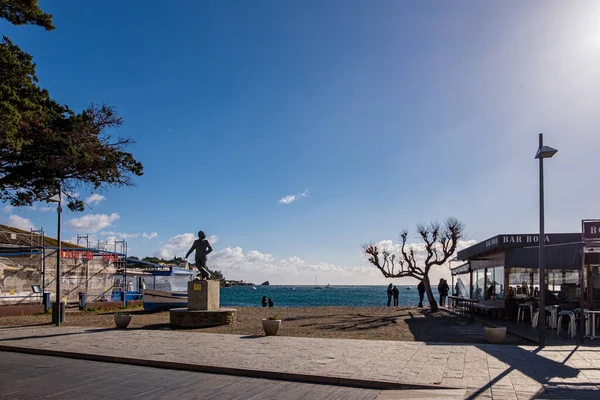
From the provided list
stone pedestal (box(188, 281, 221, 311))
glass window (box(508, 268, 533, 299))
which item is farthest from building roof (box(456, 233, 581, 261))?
stone pedestal (box(188, 281, 221, 311))

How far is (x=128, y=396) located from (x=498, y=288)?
2020 cm

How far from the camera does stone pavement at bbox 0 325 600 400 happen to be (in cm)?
866

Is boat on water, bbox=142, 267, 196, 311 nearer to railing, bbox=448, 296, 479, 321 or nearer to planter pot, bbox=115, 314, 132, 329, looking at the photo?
planter pot, bbox=115, 314, 132, 329

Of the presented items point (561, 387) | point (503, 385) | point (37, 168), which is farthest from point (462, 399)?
point (37, 168)

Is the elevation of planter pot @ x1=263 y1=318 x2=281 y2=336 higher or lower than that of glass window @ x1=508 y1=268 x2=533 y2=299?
lower

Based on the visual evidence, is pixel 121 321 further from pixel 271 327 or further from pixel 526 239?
pixel 526 239

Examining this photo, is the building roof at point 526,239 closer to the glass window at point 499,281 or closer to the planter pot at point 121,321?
the glass window at point 499,281

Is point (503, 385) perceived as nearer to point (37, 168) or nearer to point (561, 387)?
point (561, 387)

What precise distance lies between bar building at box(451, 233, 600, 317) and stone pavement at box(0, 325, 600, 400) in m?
5.13

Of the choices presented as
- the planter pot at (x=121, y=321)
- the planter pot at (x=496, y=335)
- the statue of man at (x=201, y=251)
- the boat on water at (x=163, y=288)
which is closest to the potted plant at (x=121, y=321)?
the planter pot at (x=121, y=321)

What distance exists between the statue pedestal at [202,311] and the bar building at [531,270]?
11.0 m

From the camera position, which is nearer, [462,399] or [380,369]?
[462,399]

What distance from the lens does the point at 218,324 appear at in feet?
63.7

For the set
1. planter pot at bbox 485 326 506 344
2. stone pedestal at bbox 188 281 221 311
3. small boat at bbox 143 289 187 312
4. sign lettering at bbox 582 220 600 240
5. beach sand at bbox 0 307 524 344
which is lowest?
small boat at bbox 143 289 187 312
